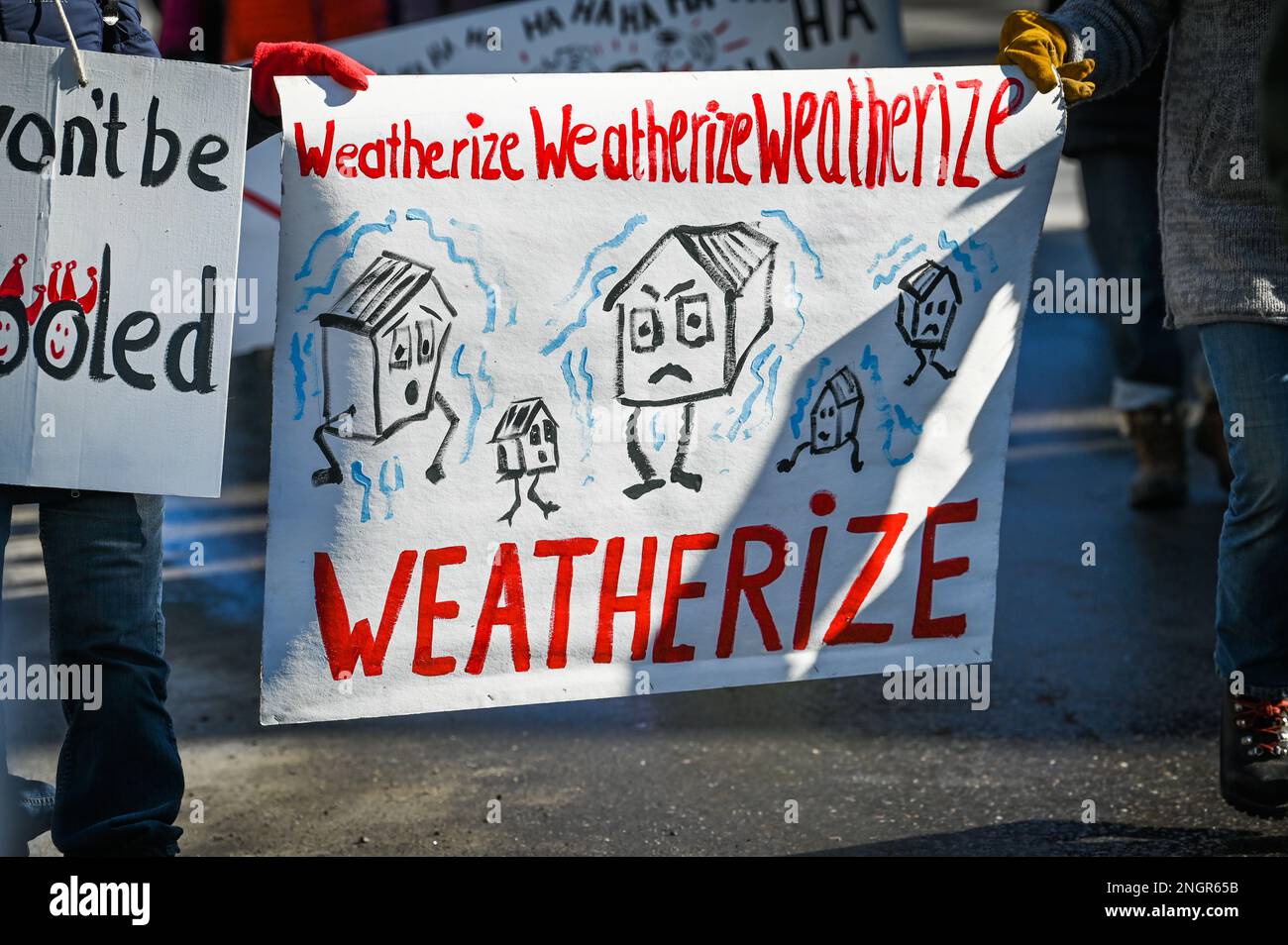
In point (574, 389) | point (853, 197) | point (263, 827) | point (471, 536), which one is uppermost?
point (853, 197)

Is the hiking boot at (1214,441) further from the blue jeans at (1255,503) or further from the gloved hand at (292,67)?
the gloved hand at (292,67)

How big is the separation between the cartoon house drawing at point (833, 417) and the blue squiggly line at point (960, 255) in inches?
12.0

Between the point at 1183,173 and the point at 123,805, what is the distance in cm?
234

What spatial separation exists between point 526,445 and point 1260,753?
5.10 feet

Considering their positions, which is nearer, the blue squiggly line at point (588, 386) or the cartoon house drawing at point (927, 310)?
the blue squiggly line at point (588, 386)

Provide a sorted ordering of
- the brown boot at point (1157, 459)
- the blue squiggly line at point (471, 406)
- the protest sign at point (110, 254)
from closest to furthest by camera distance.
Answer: the protest sign at point (110, 254)
the blue squiggly line at point (471, 406)
the brown boot at point (1157, 459)

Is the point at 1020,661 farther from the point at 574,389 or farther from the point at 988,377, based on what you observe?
the point at 574,389

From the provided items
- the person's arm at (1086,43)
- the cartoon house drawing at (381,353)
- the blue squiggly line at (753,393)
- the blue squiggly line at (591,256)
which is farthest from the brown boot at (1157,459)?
the cartoon house drawing at (381,353)

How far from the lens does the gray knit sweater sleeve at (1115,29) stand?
3.33m

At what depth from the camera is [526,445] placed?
3.08 metres

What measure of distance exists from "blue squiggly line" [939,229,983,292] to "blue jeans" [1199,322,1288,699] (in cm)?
47

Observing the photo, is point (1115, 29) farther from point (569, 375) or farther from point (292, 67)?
point (292, 67)
